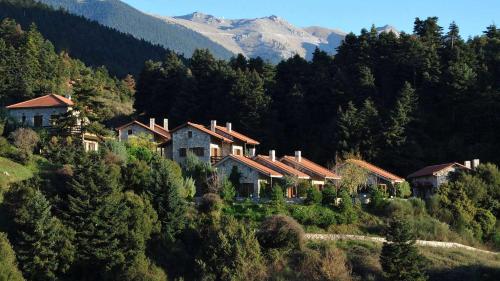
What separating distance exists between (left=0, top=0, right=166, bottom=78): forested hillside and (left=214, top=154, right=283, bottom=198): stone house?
59.0 m

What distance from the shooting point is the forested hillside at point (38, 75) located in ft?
226

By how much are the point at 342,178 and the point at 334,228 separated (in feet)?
28.4

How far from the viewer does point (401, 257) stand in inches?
1497

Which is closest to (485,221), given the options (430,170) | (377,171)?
(430,170)

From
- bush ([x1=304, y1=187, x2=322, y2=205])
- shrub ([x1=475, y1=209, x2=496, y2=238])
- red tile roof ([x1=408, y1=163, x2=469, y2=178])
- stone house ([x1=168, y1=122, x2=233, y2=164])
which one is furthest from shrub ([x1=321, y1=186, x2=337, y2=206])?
stone house ([x1=168, y1=122, x2=233, y2=164])

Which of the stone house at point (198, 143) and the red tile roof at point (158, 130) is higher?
the red tile roof at point (158, 130)

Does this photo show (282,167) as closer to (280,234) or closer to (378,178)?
(378,178)

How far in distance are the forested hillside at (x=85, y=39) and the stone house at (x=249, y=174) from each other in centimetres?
5897

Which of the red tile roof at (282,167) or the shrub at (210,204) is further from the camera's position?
the red tile roof at (282,167)

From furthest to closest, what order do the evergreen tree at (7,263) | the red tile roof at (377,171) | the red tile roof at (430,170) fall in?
the red tile roof at (377,171) → the red tile roof at (430,170) → the evergreen tree at (7,263)

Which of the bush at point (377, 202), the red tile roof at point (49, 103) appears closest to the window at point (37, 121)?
the red tile roof at point (49, 103)

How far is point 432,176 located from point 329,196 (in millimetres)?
10695

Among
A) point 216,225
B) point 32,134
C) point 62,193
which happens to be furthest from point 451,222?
point 32,134

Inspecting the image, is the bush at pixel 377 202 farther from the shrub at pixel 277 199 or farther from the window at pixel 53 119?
the window at pixel 53 119
